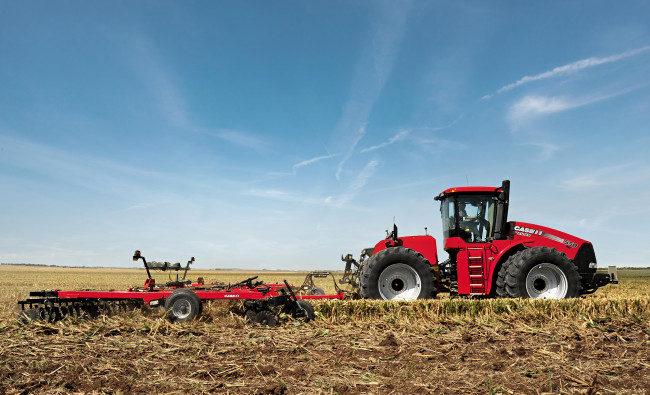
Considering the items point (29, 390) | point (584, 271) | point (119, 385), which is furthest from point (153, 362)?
point (584, 271)

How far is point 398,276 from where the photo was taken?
30.6 feet

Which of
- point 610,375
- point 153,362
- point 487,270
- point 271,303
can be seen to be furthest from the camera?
point 487,270

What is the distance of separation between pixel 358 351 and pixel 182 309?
382 cm

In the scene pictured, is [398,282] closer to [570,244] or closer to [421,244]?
[421,244]

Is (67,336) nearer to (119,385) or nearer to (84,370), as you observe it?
(84,370)

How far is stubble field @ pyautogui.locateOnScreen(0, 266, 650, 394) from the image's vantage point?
4.93 meters

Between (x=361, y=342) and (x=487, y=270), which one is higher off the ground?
→ (x=487, y=270)

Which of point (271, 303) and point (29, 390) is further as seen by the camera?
point (271, 303)

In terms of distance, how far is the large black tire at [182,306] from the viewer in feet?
26.6

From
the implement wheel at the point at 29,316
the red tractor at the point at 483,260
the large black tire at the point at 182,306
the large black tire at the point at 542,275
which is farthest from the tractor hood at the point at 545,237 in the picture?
the implement wheel at the point at 29,316

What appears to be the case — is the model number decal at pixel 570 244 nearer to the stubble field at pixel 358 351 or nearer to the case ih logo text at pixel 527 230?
the case ih logo text at pixel 527 230

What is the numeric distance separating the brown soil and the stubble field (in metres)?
0.02

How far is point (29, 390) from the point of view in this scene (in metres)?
4.85

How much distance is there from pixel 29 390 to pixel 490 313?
25.5ft
